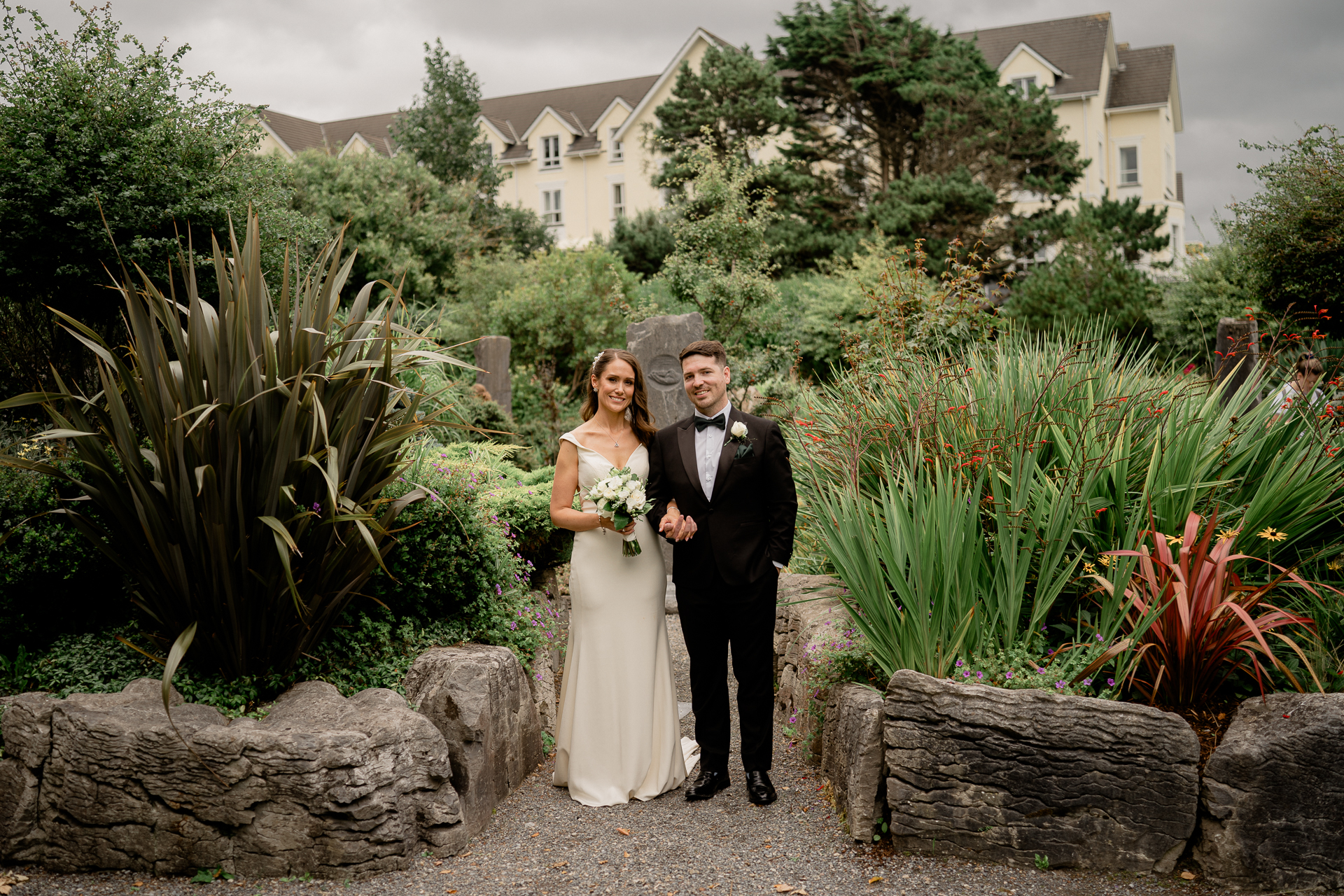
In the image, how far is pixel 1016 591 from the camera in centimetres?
371

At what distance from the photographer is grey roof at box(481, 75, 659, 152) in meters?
34.1

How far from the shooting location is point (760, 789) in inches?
162

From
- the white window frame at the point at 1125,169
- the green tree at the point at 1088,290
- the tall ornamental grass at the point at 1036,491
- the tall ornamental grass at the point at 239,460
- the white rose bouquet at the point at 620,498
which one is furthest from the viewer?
the white window frame at the point at 1125,169

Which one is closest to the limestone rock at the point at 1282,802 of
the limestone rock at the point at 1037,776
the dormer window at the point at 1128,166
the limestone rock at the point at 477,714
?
the limestone rock at the point at 1037,776

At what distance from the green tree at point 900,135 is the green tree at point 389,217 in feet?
25.8

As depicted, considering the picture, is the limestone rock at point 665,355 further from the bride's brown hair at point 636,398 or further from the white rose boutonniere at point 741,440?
the white rose boutonniere at point 741,440

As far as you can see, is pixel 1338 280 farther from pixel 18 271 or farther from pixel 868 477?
pixel 18 271

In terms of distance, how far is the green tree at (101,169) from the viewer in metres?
5.78

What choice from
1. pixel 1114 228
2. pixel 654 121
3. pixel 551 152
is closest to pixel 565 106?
pixel 551 152

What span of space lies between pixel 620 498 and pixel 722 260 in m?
11.6

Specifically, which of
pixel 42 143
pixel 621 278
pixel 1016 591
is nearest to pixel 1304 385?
pixel 1016 591

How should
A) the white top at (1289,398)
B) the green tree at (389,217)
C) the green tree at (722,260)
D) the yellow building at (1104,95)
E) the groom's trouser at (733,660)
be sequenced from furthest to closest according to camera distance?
the yellow building at (1104,95) < the green tree at (389,217) < the green tree at (722,260) < the white top at (1289,398) < the groom's trouser at (733,660)

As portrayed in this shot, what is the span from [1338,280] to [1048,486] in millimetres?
7504

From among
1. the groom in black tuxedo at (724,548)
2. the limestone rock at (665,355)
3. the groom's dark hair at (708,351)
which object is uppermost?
the limestone rock at (665,355)
